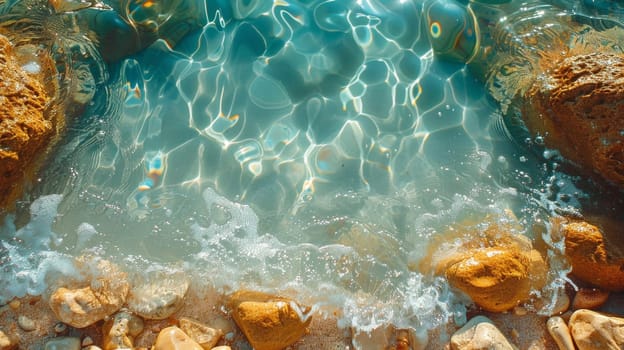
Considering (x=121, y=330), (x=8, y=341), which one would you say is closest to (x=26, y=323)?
(x=8, y=341)

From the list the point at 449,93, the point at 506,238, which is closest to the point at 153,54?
the point at 449,93

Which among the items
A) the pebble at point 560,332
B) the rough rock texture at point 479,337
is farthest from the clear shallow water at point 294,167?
the pebble at point 560,332

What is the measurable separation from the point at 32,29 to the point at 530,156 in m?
4.49

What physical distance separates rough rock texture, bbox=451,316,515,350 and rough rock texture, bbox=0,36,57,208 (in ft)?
11.3

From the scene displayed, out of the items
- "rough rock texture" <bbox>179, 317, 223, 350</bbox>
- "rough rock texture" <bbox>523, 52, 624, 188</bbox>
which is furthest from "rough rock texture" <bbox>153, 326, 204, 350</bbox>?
"rough rock texture" <bbox>523, 52, 624, 188</bbox>

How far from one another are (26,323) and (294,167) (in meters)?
2.27

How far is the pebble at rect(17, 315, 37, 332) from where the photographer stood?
337 centimetres

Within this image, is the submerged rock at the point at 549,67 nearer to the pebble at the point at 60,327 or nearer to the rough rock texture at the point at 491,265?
the rough rock texture at the point at 491,265

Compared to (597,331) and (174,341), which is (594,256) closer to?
(597,331)

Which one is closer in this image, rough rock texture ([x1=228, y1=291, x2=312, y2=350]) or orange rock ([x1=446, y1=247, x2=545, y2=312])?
rough rock texture ([x1=228, y1=291, x2=312, y2=350])

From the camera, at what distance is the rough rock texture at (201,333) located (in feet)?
11.0

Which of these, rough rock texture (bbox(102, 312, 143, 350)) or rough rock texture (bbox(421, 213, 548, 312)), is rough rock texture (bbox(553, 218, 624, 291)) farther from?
rough rock texture (bbox(102, 312, 143, 350))

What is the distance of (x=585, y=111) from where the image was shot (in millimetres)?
3736

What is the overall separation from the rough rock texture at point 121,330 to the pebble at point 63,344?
189 millimetres
